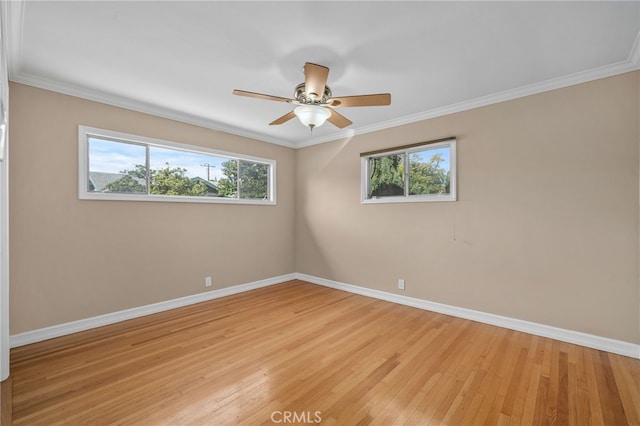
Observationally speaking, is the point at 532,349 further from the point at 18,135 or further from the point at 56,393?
the point at 18,135

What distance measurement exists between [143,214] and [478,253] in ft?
13.4

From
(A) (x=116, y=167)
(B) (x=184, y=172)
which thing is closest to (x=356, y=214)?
(B) (x=184, y=172)

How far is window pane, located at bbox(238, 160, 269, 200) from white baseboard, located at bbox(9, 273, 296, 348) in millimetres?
1489

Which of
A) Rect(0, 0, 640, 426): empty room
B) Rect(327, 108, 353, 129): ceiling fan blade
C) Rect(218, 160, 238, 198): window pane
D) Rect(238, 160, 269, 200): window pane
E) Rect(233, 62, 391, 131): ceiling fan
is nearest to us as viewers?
Rect(0, 0, 640, 426): empty room

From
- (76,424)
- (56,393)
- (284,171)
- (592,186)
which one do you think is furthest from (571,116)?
(56,393)

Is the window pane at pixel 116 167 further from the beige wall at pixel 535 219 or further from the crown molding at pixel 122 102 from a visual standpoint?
the beige wall at pixel 535 219

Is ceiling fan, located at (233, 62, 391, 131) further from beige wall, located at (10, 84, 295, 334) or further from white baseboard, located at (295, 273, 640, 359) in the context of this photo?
white baseboard, located at (295, 273, 640, 359)

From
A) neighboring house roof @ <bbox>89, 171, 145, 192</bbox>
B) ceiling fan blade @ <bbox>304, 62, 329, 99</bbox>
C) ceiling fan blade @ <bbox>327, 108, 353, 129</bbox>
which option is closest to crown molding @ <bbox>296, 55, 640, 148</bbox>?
ceiling fan blade @ <bbox>327, 108, 353, 129</bbox>

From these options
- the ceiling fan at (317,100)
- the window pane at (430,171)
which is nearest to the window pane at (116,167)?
the ceiling fan at (317,100)

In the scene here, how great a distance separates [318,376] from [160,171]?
315cm

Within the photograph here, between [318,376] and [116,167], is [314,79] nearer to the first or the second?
[318,376]

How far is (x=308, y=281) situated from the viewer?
16.9 ft

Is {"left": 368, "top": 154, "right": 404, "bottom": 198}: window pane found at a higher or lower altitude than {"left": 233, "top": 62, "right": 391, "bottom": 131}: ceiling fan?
lower

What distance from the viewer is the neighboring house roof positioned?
313 cm
